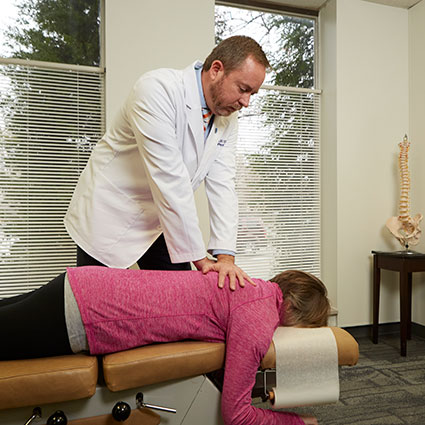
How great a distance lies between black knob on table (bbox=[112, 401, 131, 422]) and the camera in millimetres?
1004

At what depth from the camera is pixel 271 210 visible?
312cm

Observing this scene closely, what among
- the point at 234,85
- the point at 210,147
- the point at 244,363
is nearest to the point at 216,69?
the point at 234,85

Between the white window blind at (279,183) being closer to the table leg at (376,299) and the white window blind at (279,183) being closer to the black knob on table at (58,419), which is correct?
the table leg at (376,299)

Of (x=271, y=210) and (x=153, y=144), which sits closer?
(x=153, y=144)

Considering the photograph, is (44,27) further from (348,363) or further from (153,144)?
(348,363)

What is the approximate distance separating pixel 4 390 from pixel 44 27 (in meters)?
2.29

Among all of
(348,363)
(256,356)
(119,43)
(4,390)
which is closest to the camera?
(4,390)

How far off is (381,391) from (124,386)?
4.92ft

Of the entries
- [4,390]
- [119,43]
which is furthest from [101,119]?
[4,390]

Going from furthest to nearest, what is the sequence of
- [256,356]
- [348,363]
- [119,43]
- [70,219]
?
[119,43] < [70,219] < [348,363] < [256,356]

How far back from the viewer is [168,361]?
3.49 feet

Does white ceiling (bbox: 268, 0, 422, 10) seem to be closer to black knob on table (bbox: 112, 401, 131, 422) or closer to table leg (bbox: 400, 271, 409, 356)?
table leg (bbox: 400, 271, 409, 356)

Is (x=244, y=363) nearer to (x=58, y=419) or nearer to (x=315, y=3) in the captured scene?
(x=58, y=419)

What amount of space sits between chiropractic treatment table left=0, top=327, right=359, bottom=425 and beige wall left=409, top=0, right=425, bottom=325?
2.11 m
